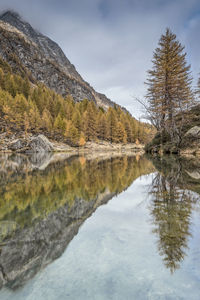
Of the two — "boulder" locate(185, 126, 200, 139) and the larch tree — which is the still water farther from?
the larch tree

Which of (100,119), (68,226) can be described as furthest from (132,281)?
(100,119)

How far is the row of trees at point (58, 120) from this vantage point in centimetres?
4644

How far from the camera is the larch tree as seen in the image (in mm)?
18047

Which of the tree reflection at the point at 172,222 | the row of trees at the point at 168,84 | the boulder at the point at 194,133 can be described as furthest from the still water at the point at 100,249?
the row of trees at the point at 168,84

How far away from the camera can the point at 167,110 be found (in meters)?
18.8

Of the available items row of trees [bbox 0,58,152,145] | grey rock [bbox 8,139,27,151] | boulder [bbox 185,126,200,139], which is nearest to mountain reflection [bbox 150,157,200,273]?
boulder [bbox 185,126,200,139]

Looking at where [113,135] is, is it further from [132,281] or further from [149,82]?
[132,281]

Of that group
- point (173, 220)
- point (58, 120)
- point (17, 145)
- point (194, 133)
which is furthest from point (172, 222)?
point (58, 120)

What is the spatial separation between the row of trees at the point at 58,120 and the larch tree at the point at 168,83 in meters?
30.2

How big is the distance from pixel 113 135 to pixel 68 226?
57.0m

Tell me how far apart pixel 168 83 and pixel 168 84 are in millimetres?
221

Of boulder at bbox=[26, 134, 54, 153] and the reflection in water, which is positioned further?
boulder at bbox=[26, 134, 54, 153]

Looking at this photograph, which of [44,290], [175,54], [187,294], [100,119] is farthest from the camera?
[100,119]

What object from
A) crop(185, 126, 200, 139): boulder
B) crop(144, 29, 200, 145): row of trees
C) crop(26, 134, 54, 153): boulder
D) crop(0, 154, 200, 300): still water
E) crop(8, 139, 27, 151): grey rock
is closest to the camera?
crop(0, 154, 200, 300): still water
